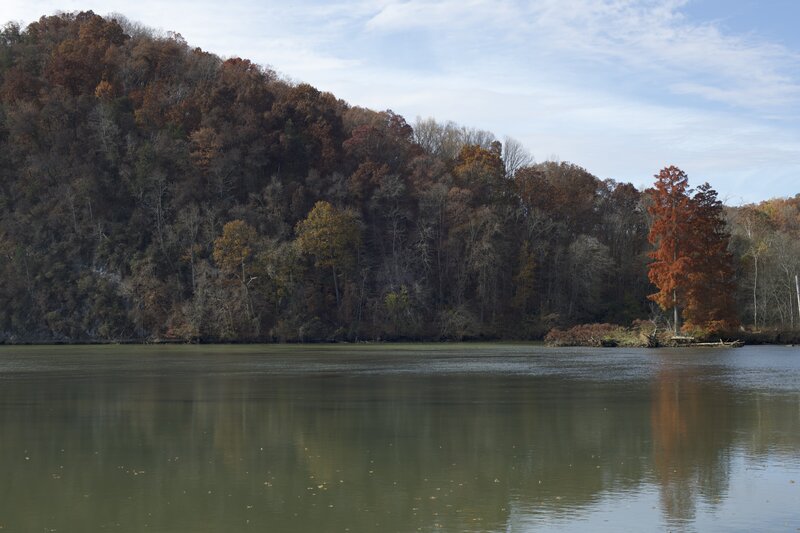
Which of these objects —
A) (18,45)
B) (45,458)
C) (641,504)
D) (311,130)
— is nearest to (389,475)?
(641,504)

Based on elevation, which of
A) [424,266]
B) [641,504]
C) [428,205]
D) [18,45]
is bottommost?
[641,504]

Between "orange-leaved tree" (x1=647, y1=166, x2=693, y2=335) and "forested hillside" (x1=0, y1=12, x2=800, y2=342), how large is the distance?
12546 millimetres

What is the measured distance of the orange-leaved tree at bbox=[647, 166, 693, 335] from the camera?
5691 cm

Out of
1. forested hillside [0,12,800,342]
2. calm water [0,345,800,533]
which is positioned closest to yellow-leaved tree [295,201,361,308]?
forested hillside [0,12,800,342]

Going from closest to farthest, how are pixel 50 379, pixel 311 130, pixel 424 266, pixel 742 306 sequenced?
pixel 50 379, pixel 742 306, pixel 424 266, pixel 311 130

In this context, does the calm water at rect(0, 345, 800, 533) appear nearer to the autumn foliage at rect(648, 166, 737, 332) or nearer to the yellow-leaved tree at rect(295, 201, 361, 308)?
the autumn foliage at rect(648, 166, 737, 332)

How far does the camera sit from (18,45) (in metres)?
86.1

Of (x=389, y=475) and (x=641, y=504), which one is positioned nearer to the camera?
(x=641, y=504)

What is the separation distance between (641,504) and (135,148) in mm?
73517

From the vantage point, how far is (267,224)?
7550 cm

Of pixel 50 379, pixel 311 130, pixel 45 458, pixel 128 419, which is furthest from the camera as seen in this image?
pixel 311 130

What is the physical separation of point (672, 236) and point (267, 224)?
33237 mm

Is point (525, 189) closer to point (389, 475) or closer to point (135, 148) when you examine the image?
point (135, 148)

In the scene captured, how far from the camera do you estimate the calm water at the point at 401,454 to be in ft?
35.8
